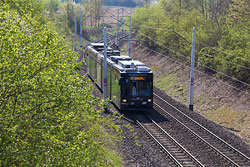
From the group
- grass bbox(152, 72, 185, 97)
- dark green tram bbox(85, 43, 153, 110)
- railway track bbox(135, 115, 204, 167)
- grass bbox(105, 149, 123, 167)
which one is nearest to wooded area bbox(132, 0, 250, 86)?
grass bbox(152, 72, 185, 97)

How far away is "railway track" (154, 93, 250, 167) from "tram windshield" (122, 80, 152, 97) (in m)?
2.69

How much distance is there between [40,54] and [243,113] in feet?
59.9

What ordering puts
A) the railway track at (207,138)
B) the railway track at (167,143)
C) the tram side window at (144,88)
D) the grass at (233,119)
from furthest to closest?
the tram side window at (144,88), the grass at (233,119), the railway track at (207,138), the railway track at (167,143)

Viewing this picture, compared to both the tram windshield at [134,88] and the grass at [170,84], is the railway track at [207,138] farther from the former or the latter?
the grass at [170,84]

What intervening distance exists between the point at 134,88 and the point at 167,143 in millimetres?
5129

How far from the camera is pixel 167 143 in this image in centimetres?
1956

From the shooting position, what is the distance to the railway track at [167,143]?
16.9m

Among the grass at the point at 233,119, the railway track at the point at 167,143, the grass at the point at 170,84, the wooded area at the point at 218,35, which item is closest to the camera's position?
the railway track at the point at 167,143

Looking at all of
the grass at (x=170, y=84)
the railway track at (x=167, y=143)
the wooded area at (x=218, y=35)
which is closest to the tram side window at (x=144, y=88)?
the railway track at (x=167, y=143)

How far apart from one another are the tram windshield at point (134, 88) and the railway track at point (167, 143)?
163cm

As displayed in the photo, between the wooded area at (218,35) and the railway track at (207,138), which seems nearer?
the railway track at (207,138)

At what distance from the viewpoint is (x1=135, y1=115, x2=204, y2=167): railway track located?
664 inches

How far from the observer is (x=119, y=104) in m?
24.0

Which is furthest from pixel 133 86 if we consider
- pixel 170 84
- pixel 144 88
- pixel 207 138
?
pixel 170 84
